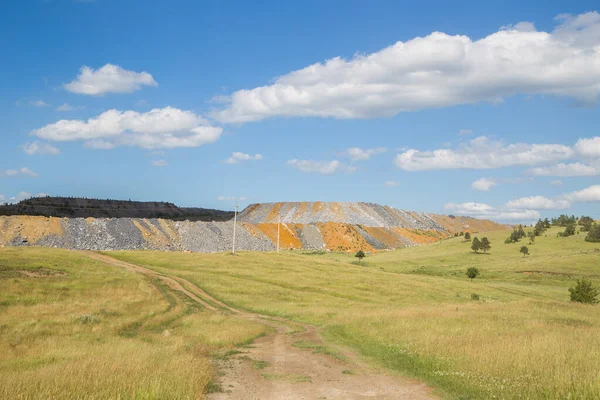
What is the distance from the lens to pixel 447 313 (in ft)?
102

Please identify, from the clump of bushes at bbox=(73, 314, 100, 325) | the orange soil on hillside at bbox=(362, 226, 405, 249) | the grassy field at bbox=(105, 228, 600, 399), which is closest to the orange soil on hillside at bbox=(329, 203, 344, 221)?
the orange soil on hillside at bbox=(362, 226, 405, 249)

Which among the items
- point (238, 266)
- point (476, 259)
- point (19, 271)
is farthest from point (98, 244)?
point (476, 259)

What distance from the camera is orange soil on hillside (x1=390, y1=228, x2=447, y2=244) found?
168125 millimetres

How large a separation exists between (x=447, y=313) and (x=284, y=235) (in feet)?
356

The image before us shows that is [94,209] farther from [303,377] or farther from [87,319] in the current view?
[303,377]

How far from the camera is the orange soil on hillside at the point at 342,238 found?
465 ft

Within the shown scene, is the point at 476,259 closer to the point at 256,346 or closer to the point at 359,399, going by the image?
the point at 256,346

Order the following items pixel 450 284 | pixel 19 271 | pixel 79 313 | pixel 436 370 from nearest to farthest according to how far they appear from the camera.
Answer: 1. pixel 436 370
2. pixel 79 313
3. pixel 19 271
4. pixel 450 284

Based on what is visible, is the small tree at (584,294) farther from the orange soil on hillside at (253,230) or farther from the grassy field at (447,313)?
the orange soil on hillside at (253,230)

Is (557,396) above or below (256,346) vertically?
above

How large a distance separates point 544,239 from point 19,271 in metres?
121

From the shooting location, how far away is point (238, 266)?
68.7 metres

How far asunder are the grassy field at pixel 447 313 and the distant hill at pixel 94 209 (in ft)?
265

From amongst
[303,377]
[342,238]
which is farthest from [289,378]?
[342,238]
